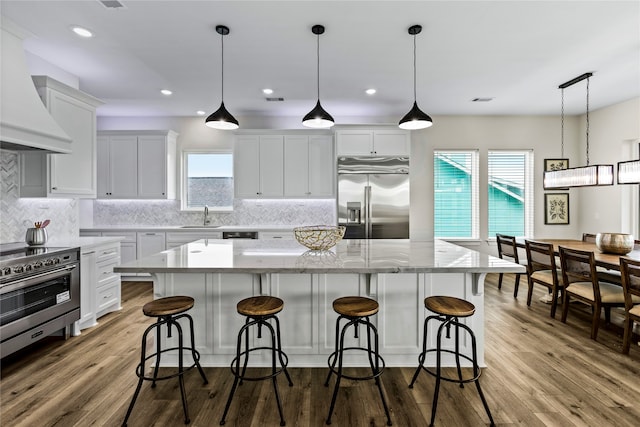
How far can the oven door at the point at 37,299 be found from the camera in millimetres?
2412

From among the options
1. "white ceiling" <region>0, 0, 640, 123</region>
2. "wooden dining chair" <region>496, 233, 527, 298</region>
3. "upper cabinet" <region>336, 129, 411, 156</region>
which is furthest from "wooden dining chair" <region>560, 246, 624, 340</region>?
"upper cabinet" <region>336, 129, 411, 156</region>

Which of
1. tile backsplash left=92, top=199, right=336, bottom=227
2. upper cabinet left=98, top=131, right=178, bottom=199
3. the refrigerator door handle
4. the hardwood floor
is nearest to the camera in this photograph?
the hardwood floor

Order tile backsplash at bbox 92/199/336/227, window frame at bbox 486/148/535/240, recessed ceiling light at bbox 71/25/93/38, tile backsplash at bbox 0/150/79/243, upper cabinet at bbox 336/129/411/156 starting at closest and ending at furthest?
recessed ceiling light at bbox 71/25/93/38, tile backsplash at bbox 0/150/79/243, upper cabinet at bbox 336/129/411/156, tile backsplash at bbox 92/199/336/227, window frame at bbox 486/148/535/240

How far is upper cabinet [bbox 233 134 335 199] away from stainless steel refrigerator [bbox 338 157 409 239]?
41cm

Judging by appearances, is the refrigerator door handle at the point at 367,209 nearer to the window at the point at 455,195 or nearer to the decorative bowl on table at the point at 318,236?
the window at the point at 455,195

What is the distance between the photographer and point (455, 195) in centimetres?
584

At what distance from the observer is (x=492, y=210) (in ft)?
19.1

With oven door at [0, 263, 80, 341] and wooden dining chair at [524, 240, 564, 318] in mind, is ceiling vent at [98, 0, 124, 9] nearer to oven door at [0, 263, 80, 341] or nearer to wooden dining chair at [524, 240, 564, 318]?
oven door at [0, 263, 80, 341]

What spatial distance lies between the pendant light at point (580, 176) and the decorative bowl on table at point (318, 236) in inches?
126

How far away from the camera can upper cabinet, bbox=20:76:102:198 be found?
126 inches

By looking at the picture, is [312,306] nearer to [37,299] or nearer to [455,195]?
[37,299]

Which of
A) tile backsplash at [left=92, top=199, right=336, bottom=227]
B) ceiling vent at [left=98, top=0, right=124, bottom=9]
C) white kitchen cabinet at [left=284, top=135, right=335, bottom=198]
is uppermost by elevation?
ceiling vent at [left=98, top=0, right=124, bottom=9]

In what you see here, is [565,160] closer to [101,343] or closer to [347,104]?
[347,104]

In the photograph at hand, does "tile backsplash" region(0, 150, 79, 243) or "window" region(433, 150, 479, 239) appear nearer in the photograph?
"tile backsplash" region(0, 150, 79, 243)
